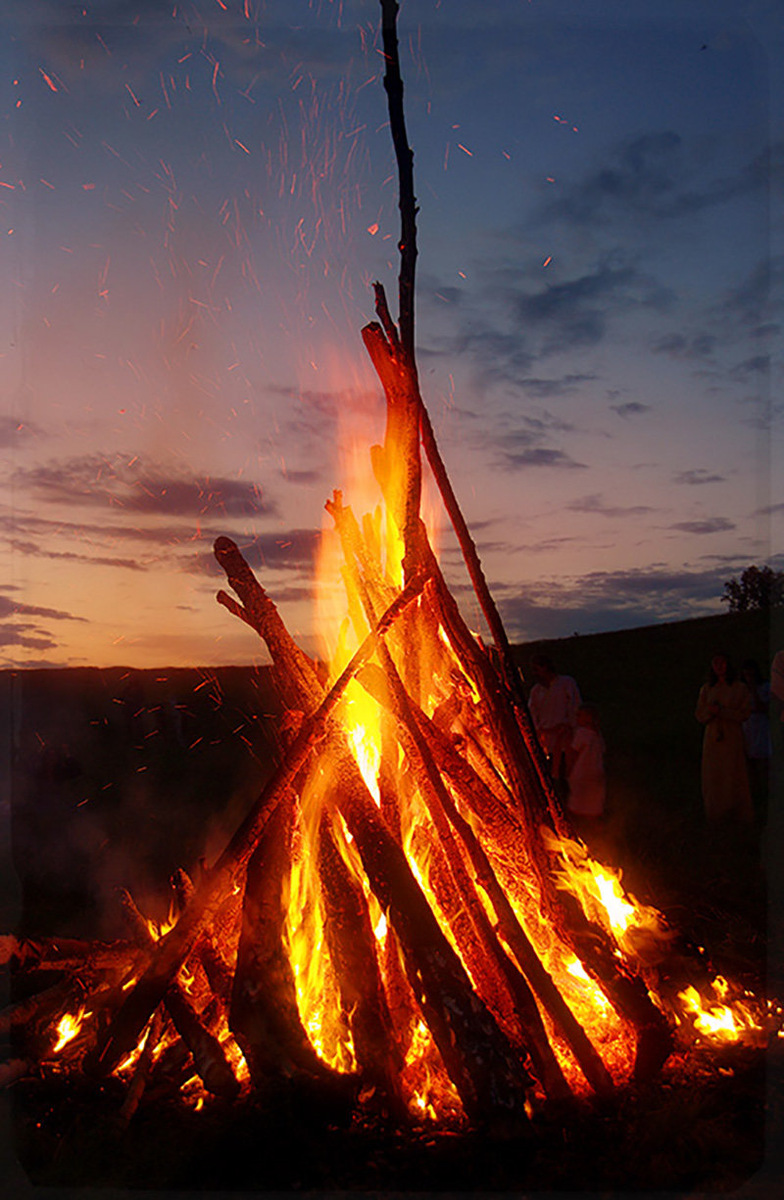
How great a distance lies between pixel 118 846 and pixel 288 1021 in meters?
6.81

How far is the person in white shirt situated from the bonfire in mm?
5450

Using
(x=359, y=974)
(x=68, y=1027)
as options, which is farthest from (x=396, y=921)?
(x=68, y=1027)

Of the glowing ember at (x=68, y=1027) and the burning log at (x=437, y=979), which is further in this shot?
the glowing ember at (x=68, y=1027)

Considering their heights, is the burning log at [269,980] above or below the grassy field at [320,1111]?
above

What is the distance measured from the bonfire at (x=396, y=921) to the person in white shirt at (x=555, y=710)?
5450 millimetres

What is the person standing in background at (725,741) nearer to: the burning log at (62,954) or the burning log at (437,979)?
the burning log at (437,979)

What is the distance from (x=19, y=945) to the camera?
174 inches

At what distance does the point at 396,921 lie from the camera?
3.54 m

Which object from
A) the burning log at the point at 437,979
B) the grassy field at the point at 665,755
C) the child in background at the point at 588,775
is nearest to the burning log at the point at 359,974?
the burning log at the point at 437,979

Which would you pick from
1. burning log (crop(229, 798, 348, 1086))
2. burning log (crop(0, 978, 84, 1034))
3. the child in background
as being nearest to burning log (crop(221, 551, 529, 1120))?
burning log (crop(229, 798, 348, 1086))

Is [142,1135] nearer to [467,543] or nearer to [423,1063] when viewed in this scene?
[423,1063]

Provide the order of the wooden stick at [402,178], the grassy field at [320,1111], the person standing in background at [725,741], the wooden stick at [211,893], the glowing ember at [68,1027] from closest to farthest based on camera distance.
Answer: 1. the grassy field at [320,1111]
2. the wooden stick at [402,178]
3. the wooden stick at [211,893]
4. the glowing ember at [68,1027]
5. the person standing in background at [725,741]

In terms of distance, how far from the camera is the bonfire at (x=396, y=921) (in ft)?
11.1

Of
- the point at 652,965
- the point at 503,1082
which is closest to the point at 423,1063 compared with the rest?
the point at 503,1082
